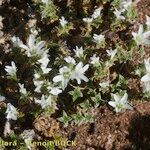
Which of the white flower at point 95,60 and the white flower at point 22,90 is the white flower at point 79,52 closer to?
the white flower at point 95,60

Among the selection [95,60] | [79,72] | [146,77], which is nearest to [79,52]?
[95,60]

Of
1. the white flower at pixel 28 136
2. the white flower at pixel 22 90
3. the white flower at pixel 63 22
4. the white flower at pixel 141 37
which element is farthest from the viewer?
the white flower at pixel 63 22

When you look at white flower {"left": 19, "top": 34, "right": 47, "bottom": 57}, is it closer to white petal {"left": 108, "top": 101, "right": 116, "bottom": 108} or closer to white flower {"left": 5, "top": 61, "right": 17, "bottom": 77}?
white flower {"left": 5, "top": 61, "right": 17, "bottom": 77}

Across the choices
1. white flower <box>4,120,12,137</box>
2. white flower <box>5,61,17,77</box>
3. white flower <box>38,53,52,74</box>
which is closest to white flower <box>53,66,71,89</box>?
white flower <box>38,53,52,74</box>

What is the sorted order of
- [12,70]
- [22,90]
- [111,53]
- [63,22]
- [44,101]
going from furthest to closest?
[63,22]
[111,53]
[12,70]
[22,90]
[44,101]

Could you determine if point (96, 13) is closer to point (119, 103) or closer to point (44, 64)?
point (44, 64)

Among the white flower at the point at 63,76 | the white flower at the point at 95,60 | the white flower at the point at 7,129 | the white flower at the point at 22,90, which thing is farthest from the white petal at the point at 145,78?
the white flower at the point at 7,129

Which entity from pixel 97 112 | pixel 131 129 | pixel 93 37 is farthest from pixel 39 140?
pixel 93 37

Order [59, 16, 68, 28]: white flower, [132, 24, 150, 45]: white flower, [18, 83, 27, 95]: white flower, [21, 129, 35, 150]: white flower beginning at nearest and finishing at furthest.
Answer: [21, 129, 35, 150]: white flower < [18, 83, 27, 95]: white flower < [132, 24, 150, 45]: white flower < [59, 16, 68, 28]: white flower
